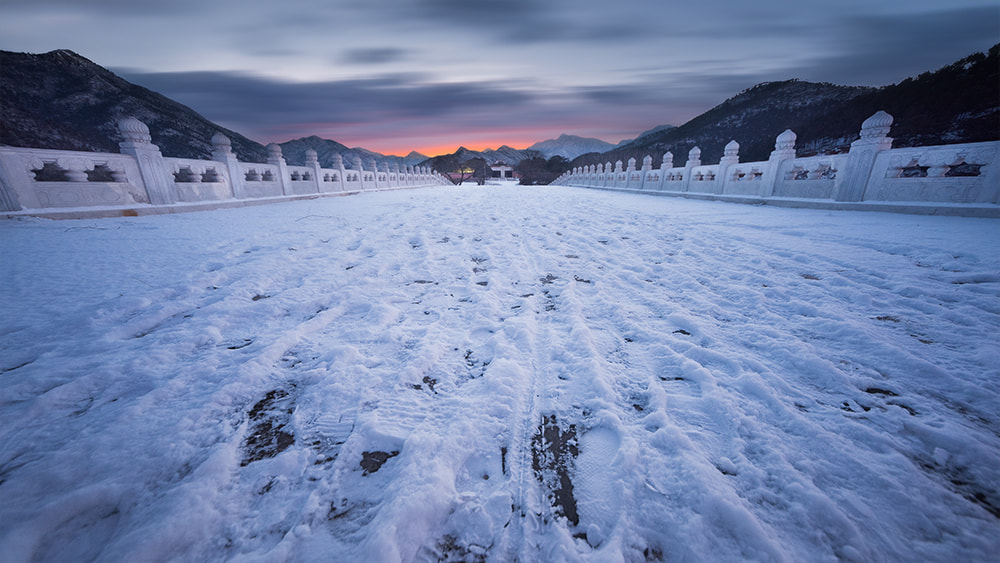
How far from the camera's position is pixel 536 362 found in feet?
5.63

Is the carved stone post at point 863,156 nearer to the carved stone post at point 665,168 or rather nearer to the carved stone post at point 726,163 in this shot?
the carved stone post at point 726,163

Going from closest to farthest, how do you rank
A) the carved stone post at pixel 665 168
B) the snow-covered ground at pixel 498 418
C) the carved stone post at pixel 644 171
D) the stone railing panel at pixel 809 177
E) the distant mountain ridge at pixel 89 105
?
the snow-covered ground at pixel 498 418 < the stone railing panel at pixel 809 177 < the carved stone post at pixel 665 168 < the carved stone post at pixel 644 171 < the distant mountain ridge at pixel 89 105

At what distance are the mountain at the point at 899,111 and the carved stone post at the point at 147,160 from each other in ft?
104

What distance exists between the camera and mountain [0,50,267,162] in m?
50.1

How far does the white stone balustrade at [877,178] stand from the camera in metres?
5.52

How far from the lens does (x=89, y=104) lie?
181 feet

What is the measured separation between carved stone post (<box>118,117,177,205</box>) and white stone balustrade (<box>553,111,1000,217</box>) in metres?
14.5

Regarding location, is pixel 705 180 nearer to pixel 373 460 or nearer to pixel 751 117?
pixel 373 460

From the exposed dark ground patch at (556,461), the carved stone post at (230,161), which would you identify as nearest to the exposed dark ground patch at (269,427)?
the exposed dark ground patch at (556,461)

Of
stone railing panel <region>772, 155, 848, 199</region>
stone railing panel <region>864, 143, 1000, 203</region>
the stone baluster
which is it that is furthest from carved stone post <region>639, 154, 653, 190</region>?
stone railing panel <region>864, 143, 1000, 203</region>

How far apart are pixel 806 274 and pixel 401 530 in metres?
3.83

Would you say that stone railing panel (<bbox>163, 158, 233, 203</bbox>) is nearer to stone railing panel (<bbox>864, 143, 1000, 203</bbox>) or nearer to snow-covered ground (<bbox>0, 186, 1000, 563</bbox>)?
snow-covered ground (<bbox>0, 186, 1000, 563</bbox>)

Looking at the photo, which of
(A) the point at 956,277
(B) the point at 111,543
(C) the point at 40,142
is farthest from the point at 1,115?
(A) the point at 956,277

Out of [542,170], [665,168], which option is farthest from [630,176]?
[542,170]
